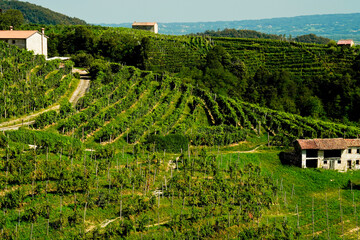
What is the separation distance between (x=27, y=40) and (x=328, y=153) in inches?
1867

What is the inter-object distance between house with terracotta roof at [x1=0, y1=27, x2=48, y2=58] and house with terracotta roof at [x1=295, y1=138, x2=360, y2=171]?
143 feet

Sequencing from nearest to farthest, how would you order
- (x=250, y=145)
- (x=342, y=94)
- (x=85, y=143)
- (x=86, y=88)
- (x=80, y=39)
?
(x=85, y=143) → (x=250, y=145) → (x=86, y=88) → (x=342, y=94) → (x=80, y=39)

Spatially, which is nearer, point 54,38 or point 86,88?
point 86,88

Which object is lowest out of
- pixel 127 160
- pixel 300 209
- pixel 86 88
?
pixel 300 209

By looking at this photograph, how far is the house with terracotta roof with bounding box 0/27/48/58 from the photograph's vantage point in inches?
3063

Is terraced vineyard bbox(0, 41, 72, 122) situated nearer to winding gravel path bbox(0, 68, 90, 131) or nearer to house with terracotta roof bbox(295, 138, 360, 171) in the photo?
winding gravel path bbox(0, 68, 90, 131)

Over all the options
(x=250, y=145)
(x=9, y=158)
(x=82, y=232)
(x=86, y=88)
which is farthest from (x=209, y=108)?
(x=82, y=232)

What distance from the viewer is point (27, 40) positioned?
257ft

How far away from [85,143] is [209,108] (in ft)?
79.0

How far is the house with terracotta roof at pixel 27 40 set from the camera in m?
77.8

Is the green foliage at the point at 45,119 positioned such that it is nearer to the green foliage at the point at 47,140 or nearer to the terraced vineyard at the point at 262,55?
the green foliage at the point at 47,140

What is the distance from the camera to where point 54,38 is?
93875 millimetres

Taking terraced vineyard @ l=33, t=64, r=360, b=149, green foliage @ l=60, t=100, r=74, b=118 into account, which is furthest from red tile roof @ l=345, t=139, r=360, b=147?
green foliage @ l=60, t=100, r=74, b=118

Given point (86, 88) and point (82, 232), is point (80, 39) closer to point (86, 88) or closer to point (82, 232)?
point (86, 88)
